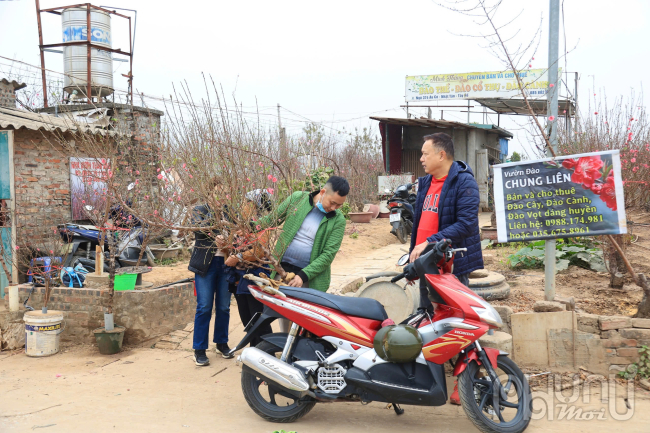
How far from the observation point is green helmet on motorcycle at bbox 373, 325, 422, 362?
318 cm

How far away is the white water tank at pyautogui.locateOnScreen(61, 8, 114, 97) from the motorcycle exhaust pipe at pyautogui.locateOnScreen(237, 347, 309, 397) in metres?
10.3

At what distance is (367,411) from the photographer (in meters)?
3.71

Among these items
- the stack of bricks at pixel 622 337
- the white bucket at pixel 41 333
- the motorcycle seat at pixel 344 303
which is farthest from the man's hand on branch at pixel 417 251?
the white bucket at pixel 41 333

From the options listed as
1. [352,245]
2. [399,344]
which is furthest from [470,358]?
[352,245]

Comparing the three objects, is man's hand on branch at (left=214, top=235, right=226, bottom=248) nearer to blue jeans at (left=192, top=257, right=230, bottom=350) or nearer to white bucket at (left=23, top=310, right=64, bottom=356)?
blue jeans at (left=192, top=257, right=230, bottom=350)

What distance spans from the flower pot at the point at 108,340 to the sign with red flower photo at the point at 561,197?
13.6ft

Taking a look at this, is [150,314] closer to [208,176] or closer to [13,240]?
[208,176]

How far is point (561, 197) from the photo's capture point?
4.37 metres

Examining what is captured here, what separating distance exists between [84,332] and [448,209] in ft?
→ 15.3

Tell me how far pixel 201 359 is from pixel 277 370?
5.77ft

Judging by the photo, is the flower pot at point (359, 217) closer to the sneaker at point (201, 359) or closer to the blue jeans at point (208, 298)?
the blue jeans at point (208, 298)

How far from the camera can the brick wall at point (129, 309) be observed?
5.86m

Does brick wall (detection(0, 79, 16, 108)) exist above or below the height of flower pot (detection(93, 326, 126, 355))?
above

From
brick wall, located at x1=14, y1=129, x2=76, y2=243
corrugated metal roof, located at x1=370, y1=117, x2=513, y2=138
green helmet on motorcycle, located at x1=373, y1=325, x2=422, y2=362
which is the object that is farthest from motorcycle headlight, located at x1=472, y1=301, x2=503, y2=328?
corrugated metal roof, located at x1=370, y1=117, x2=513, y2=138
